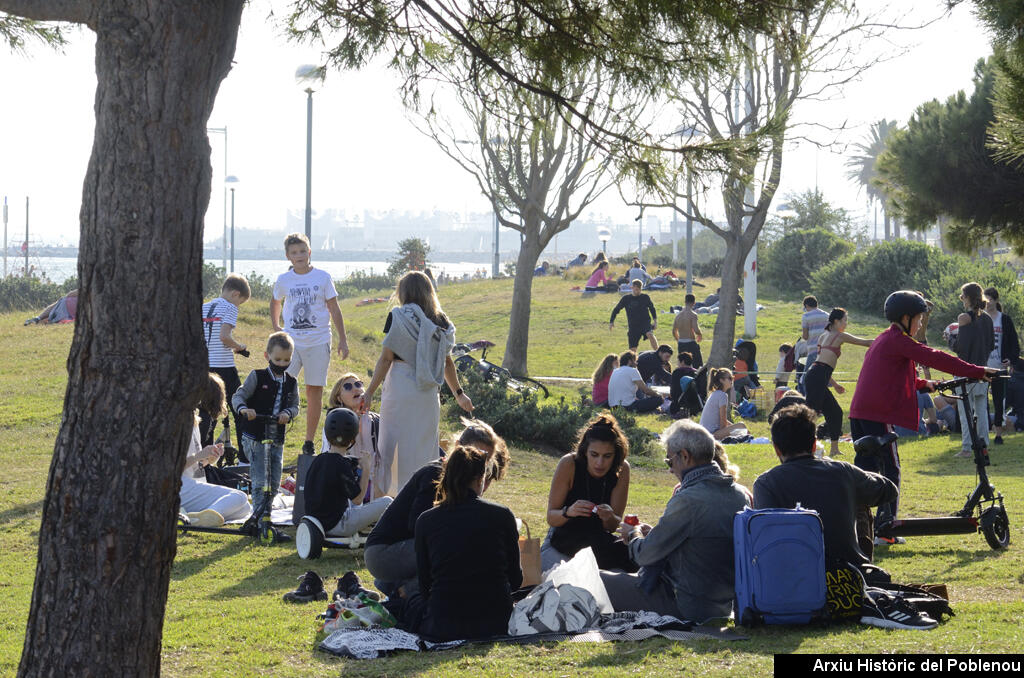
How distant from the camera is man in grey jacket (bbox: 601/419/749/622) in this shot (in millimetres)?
5965

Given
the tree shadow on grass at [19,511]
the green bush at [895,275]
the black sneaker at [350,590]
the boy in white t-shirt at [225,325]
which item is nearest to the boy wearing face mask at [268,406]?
the tree shadow on grass at [19,511]

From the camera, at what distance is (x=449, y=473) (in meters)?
5.63

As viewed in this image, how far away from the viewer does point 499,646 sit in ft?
18.2

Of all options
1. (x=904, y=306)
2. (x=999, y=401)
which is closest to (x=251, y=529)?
(x=904, y=306)

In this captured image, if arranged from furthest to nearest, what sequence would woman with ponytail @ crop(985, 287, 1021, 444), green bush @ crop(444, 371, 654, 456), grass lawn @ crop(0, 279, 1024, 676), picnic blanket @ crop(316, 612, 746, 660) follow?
green bush @ crop(444, 371, 654, 456)
woman with ponytail @ crop(985, 287, 1021, 444)
picnic blanket @ crop(316, 612, 746, 660)
grass lawn @ crop(0, 279, 1024, 676)

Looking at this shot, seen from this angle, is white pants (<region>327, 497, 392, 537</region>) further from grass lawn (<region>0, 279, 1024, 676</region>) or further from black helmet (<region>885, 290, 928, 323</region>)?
black helmet (<region>885, 290, 928, 323</region>)

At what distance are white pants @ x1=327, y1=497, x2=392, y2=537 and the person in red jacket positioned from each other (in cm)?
331

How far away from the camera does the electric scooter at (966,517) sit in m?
7.71

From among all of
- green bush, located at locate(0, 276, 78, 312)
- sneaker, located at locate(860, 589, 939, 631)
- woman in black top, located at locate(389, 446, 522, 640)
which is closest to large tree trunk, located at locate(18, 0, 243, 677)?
woman in black top, located at locate(389, 446, 522, 640)

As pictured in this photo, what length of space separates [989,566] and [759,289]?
38.8 meters

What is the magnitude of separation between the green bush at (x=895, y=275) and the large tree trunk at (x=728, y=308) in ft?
38.4

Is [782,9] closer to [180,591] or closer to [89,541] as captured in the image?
[89,541]

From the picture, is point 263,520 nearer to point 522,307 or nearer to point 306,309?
point 306,309

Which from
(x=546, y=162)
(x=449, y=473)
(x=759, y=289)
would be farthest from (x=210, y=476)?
(x=759, y=289)
